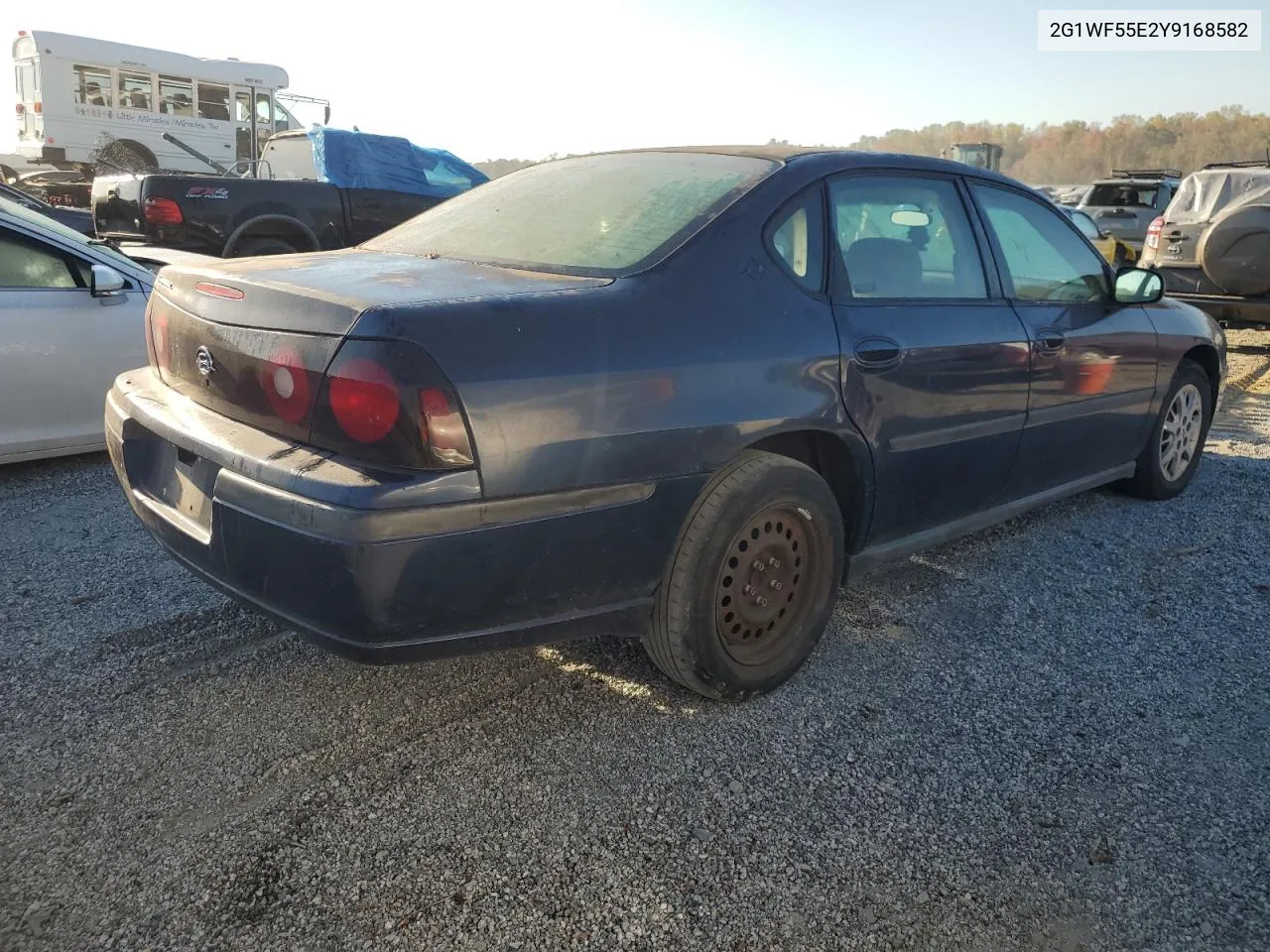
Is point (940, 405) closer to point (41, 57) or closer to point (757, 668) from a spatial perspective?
point (757, 668)

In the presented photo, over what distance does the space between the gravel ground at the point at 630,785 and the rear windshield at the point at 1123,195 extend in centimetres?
1501

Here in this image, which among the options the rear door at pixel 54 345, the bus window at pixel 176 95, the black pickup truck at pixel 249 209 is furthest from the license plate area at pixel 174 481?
the bus window at pixel 176 95

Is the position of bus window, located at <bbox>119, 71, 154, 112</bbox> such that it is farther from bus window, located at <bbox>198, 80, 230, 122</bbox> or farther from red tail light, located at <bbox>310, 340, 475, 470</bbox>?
red tail light, located at <bbox>310, 340, 475, 470</bbox>

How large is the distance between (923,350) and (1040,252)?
113 cm

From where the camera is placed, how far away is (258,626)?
10.5ft

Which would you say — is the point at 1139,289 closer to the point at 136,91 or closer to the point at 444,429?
the point at 444,429

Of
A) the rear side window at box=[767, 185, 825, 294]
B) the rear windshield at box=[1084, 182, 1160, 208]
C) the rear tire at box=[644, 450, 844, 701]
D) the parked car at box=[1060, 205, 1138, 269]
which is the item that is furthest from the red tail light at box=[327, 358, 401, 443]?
the rear windshield at box=[1084, 182, 1160, 208]

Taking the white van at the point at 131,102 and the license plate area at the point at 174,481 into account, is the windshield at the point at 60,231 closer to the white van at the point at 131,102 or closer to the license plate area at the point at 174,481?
the license plate area at the point at 174,481

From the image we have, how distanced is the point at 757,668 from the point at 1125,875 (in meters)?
1.04

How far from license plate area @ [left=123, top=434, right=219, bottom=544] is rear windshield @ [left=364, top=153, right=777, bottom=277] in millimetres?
908

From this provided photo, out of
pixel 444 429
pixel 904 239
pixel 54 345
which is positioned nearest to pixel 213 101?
pixel 54 345

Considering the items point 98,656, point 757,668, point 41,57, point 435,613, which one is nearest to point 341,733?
point 435,613

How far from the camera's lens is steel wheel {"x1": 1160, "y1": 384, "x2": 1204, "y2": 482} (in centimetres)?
475

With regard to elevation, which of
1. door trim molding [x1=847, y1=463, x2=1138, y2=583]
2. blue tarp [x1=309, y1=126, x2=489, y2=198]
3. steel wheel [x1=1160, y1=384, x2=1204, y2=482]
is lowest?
door trim molding [x1=847, y1=463, x2=1138, y2=583]
